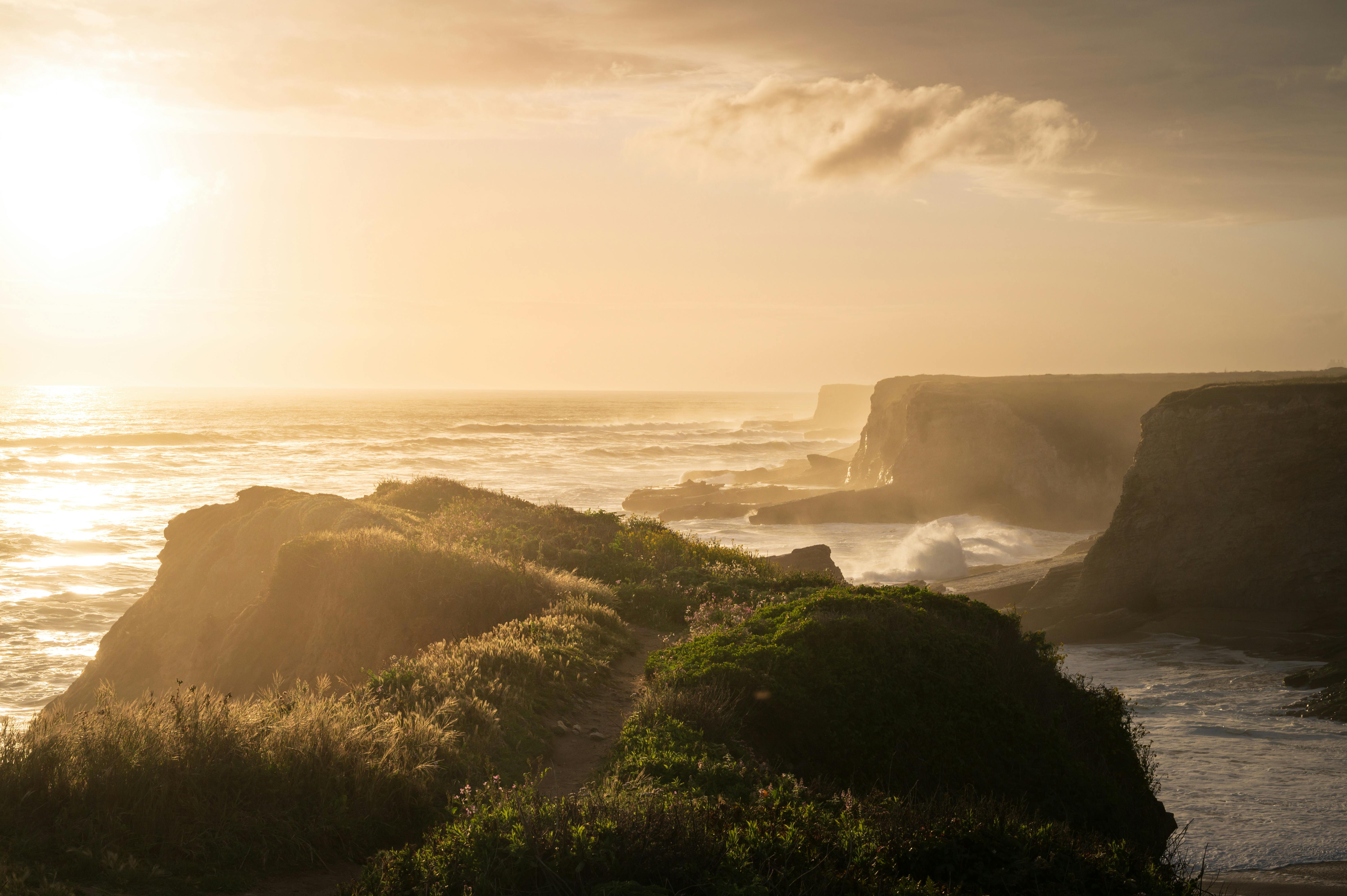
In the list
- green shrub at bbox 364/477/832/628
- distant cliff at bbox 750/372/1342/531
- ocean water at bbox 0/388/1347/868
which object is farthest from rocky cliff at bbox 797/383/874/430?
green shrub at bbox 364/477/832/628

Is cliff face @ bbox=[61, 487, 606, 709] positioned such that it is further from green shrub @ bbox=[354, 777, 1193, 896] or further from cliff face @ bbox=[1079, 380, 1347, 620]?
cliff face @ bbox=[1079, 380, 1347, 620]

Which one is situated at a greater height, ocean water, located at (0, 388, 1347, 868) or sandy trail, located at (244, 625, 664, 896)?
sandy trail, located at (244, 625, 664, 896)

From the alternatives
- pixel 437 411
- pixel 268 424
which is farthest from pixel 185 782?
pixel 437 411

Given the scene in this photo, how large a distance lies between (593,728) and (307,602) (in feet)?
24.4

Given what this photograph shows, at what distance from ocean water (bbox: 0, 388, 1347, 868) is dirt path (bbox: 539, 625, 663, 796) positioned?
8429mm

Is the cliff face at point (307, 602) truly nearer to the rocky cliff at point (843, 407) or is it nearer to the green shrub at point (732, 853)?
the green shrub at point (732, 853)

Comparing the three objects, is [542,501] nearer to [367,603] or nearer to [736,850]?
[367,603]

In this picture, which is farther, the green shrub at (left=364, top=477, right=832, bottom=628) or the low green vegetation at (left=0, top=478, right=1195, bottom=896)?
the green shrub at (left=364, top=477, right=832, bottom=628)

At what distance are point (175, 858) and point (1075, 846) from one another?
6528 millimetres

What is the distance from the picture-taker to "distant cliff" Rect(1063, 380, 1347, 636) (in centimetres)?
2402

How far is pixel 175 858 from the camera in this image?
5.82 meters

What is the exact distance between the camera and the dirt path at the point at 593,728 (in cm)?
794

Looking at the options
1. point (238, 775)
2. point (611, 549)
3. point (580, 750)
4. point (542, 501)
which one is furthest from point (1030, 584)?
point (542, 501)

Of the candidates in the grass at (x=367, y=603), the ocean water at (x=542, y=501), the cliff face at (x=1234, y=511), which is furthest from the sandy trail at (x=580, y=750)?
the cliff face at (x=1234, y=511)
